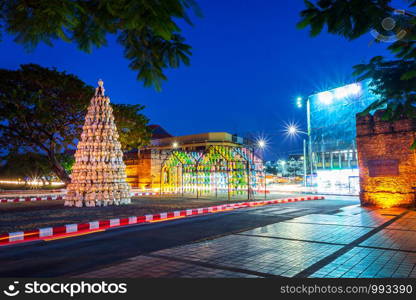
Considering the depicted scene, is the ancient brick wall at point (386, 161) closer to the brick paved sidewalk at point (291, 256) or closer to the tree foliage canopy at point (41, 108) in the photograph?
the brick paved sidewalk at point (291, 256)

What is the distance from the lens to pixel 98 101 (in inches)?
693

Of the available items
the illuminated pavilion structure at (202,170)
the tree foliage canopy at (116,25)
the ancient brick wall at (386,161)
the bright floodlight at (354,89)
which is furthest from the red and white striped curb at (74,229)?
the bright floodlight at (354,89)

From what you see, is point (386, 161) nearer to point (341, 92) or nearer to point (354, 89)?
point (354, 89)

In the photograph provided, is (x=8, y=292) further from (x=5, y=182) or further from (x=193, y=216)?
(x=5, y=182)

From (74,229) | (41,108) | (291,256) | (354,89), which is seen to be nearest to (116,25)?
(291,256)

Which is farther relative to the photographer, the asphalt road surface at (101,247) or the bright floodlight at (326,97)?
the bright floodlight at (326,97)

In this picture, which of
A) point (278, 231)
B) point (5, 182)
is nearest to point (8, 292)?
point (278, 231)

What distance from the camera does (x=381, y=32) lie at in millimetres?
4441

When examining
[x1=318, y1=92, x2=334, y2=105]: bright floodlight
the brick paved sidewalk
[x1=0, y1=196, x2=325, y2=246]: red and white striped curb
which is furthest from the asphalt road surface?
[x1=318, y1=92, x2=334, y2=105]: bright floodlight

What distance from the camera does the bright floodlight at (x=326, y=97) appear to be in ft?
116

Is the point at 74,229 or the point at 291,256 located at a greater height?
the point at 74,229

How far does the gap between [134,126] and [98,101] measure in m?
9.73

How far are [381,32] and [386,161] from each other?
1173 centimetres

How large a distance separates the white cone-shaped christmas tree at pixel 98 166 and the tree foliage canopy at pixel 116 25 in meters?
13.0
